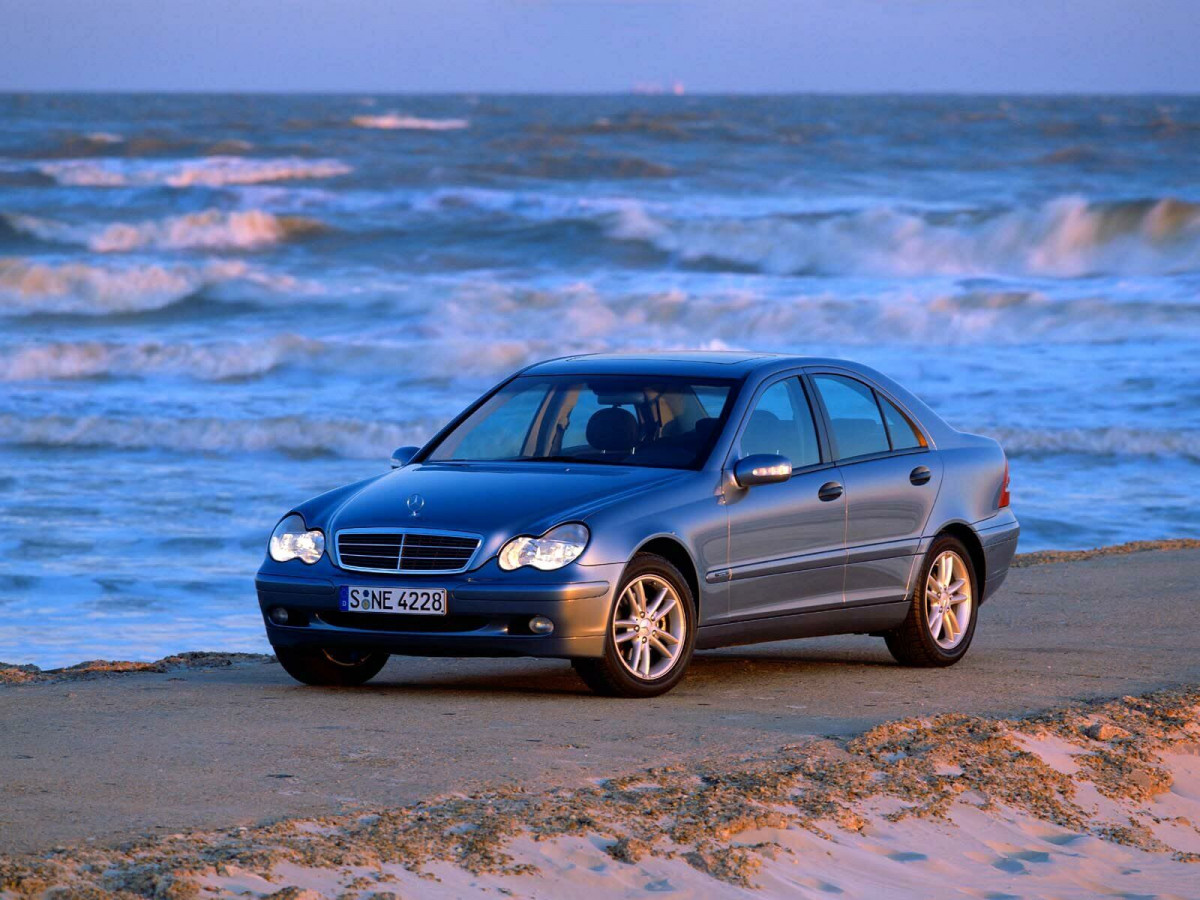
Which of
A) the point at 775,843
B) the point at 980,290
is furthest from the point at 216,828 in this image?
the point at 980,290

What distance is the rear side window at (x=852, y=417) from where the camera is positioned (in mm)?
8945

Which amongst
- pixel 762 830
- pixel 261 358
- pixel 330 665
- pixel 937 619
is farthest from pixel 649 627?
pixel 261 358

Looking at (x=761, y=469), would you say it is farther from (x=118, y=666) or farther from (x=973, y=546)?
(x=118, y=666)

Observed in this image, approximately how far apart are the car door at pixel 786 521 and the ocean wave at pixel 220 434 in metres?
11.9

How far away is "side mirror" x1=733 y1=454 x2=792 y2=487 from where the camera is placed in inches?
321

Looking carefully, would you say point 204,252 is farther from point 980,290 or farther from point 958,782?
point 958,782

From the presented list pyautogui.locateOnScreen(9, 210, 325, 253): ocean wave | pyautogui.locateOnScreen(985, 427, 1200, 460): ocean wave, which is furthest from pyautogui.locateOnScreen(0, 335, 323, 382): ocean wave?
pyautogui.locateOnScreen(9, 210, 325, 253): ocean wave

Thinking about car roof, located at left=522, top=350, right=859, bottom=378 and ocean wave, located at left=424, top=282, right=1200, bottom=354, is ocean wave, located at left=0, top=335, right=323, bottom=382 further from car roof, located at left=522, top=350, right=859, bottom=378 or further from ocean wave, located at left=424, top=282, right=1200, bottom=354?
car roof, located at left=522, top=350, right=859, bottom=378

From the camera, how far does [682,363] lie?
29.2 ft

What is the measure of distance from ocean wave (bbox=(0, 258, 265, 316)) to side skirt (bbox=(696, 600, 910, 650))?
29.3m

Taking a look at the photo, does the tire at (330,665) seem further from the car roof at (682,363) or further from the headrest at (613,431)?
the car roof at (682,363)

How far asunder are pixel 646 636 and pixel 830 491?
4.07ft

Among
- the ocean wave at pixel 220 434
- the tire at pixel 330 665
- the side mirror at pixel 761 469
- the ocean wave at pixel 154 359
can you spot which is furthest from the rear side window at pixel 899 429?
the ocean wave at pixel 154 359

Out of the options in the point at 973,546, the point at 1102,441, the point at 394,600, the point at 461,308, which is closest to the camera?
the point at 394,600
